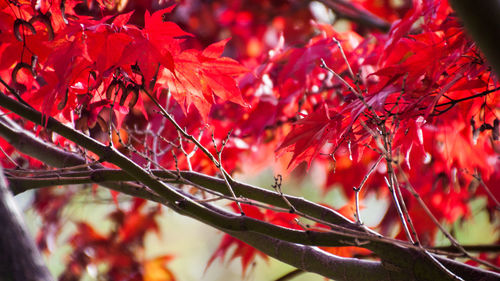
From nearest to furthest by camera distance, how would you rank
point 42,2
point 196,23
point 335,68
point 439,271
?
point 439,271 < point 42,2 < point 335,68 < point 196,23

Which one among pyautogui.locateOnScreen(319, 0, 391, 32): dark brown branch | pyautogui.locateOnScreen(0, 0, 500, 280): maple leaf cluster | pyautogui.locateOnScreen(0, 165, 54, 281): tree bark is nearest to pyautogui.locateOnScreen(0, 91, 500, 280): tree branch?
pyautogui.locateOnScreen(0, 0, 500, 280): maple leaf cluster

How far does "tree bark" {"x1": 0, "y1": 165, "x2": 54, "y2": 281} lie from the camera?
0.57m

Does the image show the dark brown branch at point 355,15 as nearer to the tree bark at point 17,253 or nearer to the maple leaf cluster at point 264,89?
the maple leaf cluster at point 264,89

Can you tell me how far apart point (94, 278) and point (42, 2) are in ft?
4.92

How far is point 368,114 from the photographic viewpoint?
957 mm

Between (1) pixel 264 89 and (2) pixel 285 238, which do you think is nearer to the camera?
(2) pixel 285 238

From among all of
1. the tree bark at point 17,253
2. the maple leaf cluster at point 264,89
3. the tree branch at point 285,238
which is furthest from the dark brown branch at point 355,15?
the tree bark at point 17,253

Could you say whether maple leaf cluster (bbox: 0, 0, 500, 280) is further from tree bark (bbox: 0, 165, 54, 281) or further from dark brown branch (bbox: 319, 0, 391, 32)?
dark brown branch (bbox: 319, 0, 391, 32)

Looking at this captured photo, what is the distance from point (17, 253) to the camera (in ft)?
1.91

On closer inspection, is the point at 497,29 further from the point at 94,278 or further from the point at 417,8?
the point at 94,278

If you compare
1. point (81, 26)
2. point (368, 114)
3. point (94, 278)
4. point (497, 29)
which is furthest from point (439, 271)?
point (94, 278)

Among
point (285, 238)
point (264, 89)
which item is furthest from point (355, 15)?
point (285, 238)

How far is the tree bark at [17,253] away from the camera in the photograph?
0.57 meters

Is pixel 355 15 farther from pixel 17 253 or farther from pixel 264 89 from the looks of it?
pixel 17 253
